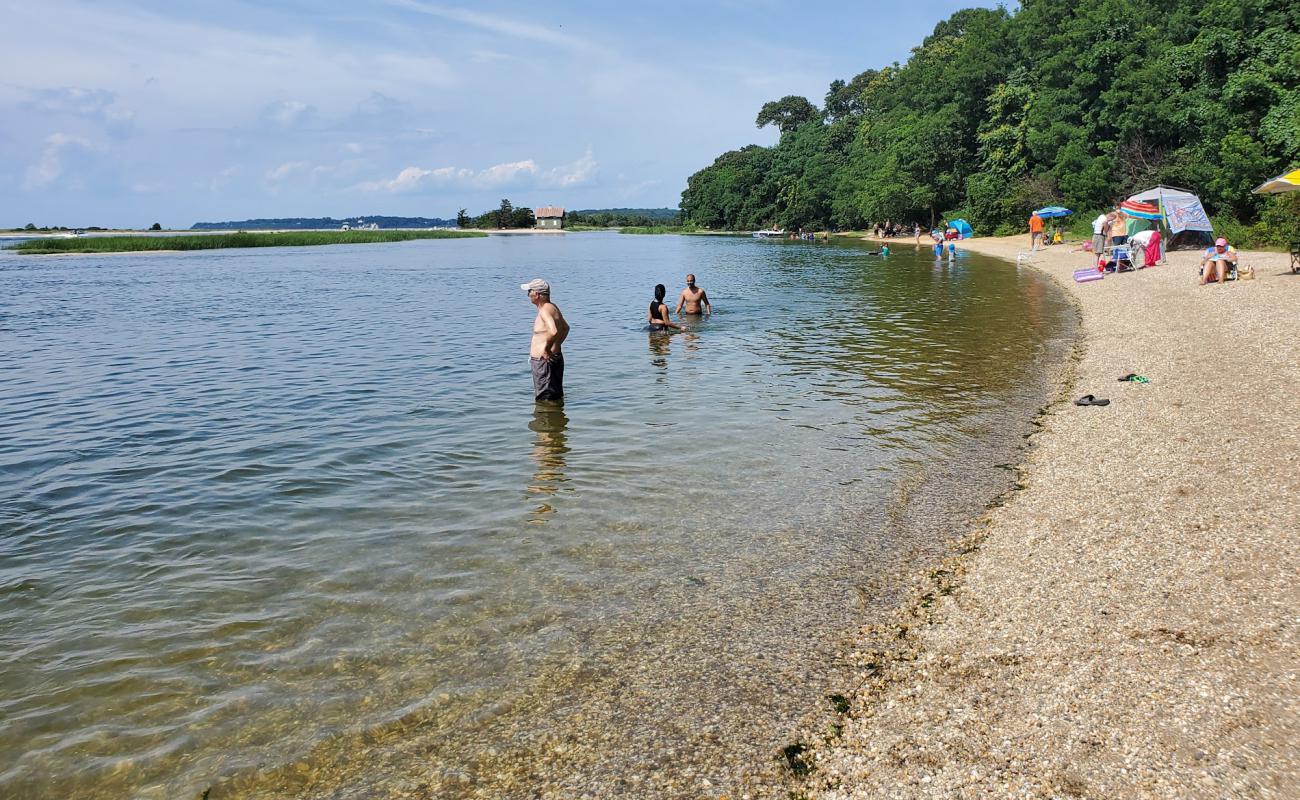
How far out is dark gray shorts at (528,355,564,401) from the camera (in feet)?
43.8

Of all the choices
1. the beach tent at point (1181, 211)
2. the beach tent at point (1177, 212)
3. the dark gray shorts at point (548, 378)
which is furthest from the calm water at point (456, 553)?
the beach tent at point (1181, 211)

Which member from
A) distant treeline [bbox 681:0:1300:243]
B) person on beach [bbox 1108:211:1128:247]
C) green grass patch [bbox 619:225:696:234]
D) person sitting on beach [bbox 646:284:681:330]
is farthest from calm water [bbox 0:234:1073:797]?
green grass patch [bbox 619:225:696:234]

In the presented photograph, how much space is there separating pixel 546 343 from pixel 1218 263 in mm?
22585

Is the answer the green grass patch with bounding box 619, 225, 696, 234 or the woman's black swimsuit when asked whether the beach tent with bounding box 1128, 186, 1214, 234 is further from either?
the green grass patch with bounding box 619, 225, 696, 234

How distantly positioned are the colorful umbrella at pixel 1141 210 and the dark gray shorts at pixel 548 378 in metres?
31.4

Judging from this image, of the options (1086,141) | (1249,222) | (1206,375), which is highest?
(1086,141)

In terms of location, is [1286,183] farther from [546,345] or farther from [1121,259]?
[546,345]

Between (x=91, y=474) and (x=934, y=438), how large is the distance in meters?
11.5

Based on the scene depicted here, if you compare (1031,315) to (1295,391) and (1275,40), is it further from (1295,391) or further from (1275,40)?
Answer: (1275,40)

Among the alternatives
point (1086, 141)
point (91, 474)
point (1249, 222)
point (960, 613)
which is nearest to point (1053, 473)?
point (960, 613)

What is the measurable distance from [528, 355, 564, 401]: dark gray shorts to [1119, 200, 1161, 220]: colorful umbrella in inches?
1235

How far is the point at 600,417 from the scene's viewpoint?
1292 centimetres

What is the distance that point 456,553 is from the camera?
757 centimetres

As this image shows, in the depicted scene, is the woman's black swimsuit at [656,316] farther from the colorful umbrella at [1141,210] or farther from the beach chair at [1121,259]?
the colorful umbrella at [1141,210]
